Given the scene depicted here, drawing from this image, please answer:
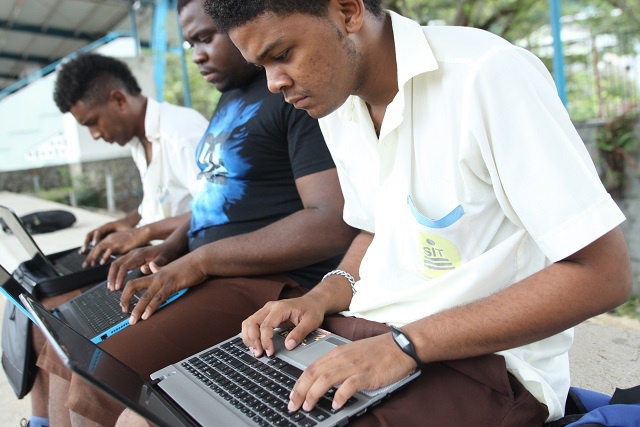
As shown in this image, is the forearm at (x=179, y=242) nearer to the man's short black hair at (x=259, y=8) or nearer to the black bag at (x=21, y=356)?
the black bag at (x=21, y=356)

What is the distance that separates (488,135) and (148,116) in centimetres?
214

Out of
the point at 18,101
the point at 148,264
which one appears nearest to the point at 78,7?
the point at 18,101

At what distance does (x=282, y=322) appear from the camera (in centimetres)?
130

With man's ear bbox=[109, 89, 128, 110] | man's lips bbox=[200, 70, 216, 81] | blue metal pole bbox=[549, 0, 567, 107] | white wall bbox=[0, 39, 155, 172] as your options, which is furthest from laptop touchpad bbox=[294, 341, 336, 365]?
white wall bbox=[0, 39, 155, 172]

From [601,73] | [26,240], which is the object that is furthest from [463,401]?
[601,73]

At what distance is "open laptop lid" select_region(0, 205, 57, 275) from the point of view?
2299mm

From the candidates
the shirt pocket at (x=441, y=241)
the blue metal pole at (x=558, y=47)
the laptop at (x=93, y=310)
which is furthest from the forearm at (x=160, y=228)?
the blue metal pole at (x=558, y=47)

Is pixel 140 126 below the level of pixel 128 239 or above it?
above

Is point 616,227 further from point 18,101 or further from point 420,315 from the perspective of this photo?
point 18,101

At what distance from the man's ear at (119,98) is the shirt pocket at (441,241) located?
2101mm

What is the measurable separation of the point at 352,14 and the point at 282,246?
30.5 inches

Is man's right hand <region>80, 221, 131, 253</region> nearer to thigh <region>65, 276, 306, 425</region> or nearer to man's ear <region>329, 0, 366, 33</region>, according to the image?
thigh <region>65, 276, 306, 425</region>

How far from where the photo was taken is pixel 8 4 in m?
12.5

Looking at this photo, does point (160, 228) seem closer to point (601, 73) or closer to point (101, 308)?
point (101, 308)
